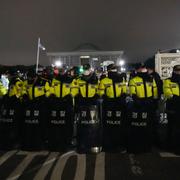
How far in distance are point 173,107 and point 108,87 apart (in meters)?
1.48

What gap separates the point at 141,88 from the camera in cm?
733

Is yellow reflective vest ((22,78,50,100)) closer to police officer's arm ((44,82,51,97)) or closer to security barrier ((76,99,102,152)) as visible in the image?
police officer's arm ((44,82,51,97))

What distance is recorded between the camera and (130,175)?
5875 mm

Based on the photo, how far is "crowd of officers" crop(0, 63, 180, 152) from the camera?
729 cm

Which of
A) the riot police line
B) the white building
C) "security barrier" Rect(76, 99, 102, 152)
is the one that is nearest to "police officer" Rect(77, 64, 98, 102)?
the riot police line

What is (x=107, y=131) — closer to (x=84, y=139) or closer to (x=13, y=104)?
(x=84, y=139)

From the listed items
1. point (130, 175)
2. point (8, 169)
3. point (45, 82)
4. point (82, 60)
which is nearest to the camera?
point (130, 175)

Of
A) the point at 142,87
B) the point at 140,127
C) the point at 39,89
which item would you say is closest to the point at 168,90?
the point at 142,87

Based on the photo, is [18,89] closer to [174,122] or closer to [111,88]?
[111,88]

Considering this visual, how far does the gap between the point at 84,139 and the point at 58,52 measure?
147 ft

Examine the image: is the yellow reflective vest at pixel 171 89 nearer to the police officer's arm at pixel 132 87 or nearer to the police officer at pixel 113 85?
the police officer's arm at pixel 132 87

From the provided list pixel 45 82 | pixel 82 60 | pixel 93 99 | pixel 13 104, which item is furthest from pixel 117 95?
pixel 82 60

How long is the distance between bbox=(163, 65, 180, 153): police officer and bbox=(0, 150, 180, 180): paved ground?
327 millimetres

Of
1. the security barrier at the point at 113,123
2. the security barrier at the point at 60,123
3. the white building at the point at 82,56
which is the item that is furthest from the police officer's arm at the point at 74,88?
the white building at the point at 82,56
